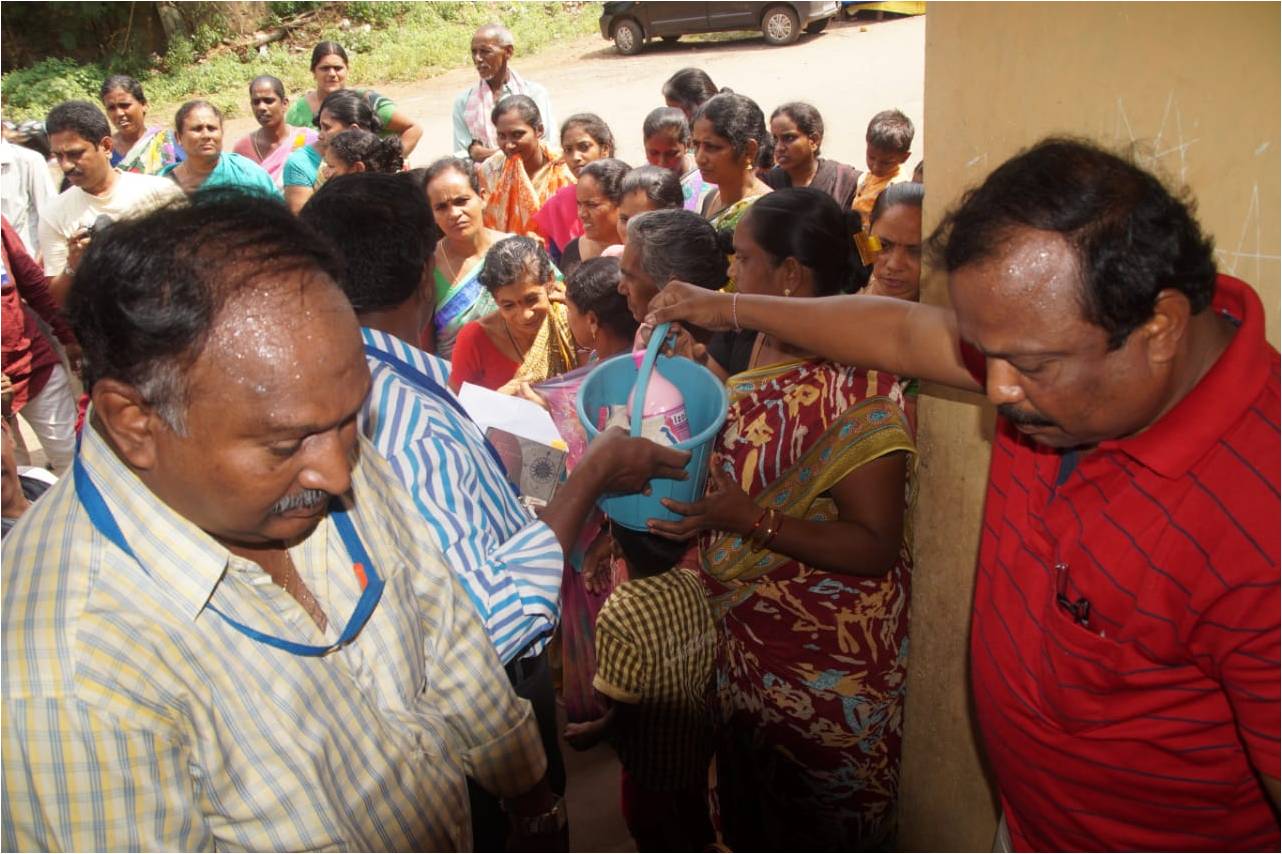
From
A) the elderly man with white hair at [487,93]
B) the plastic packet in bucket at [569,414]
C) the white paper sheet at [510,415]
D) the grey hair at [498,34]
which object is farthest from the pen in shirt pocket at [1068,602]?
the grey hair at [498,34]

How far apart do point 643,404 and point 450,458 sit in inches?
22.4

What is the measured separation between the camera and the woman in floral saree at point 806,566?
8.05ft

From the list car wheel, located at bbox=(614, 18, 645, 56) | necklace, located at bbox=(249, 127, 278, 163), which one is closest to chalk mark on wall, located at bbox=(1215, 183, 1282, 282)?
necklace, located at bbox=(249, 127, 278, 163)

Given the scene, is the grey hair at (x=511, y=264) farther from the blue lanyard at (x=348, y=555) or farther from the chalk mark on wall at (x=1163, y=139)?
the chalk mark on wall at (x=1163, y=139)

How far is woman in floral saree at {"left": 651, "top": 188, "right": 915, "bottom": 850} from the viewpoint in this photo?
2.46 meters

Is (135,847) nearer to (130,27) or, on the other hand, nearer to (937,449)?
(937,449)

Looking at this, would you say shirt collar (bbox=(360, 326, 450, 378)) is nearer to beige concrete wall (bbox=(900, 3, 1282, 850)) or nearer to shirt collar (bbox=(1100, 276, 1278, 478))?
beige concrete wall (bbox=(900, 3, 1282, 850))

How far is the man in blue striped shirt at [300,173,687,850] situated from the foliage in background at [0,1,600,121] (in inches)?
668

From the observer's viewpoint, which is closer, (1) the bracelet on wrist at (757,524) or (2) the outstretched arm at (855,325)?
(2) the outstretched arm at (855,325)

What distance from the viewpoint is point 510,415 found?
2.99 meters

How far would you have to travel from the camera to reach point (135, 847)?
1.22 m

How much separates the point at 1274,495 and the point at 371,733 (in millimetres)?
1351

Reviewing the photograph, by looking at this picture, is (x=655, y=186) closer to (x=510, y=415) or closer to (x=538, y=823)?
(x=510, y=415)

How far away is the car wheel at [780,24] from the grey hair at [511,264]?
46.0ft
